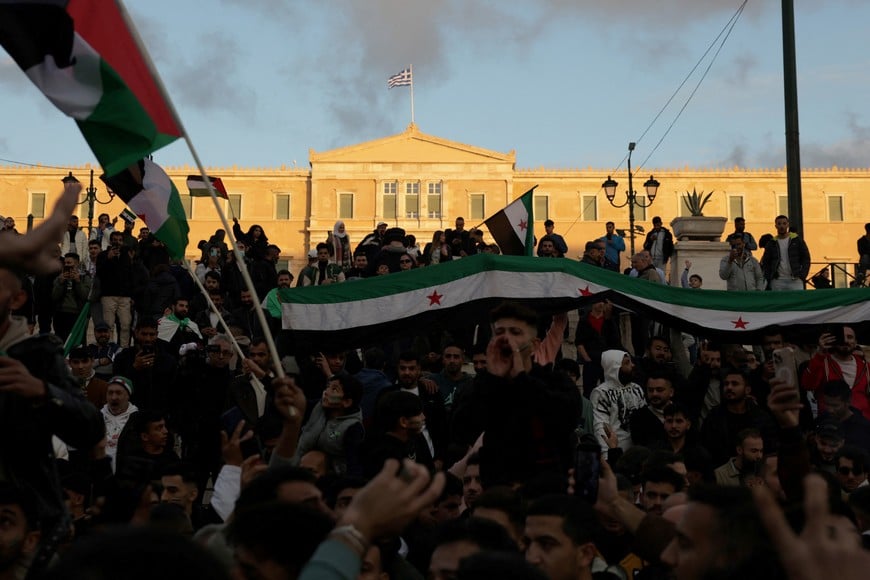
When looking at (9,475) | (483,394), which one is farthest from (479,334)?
(9,475)

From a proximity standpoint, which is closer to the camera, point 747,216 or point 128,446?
point 128,446

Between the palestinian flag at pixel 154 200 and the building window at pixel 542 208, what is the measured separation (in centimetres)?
6292

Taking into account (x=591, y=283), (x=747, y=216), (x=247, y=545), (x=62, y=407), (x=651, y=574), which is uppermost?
(x=747, y=216)

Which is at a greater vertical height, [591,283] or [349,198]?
[349,198]

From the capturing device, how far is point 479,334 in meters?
14.3

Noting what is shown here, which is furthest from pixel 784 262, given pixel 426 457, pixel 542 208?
pixel 542 208

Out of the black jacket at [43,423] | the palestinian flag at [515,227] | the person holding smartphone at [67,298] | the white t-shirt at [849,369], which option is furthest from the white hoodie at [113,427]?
the person holding smartphone at [67,298]

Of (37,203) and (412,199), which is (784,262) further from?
(37,203)

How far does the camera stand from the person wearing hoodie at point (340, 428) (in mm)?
7887

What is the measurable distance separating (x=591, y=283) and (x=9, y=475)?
26.4 feet

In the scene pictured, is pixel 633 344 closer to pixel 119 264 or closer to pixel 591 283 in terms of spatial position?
pixel 591 283

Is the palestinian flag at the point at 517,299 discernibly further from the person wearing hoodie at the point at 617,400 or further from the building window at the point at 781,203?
the building window at the point at 781,203

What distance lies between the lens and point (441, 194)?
232 ft

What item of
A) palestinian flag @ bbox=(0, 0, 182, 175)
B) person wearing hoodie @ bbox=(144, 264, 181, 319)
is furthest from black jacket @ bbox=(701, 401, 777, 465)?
person wearing hoodie @ bbox=(144, 264, 181, 319)
